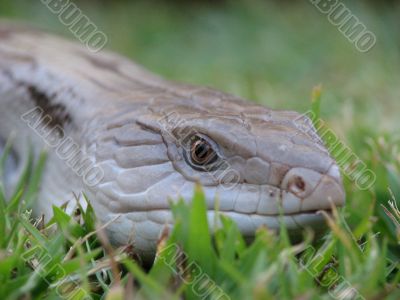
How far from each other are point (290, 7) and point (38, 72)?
21.0ft

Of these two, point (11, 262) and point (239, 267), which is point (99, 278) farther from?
point (239, 267)

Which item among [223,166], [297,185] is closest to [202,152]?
[223,166]

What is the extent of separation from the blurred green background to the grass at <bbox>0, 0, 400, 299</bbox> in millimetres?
21

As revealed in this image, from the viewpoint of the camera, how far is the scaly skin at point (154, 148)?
2045mm

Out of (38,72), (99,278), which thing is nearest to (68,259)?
(99,278)

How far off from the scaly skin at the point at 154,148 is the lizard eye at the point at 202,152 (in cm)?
2

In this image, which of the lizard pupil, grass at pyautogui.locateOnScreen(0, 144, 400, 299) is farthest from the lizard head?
grass at pyautogui.locateOnScreen(0, 144, 400, 299)

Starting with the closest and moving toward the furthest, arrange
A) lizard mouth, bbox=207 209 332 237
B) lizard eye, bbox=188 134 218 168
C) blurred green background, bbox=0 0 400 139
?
lizard mouth, bbox=207 209 332 237, lizard eye, bbox=188 134 218 168, blurred green background, bbox=0 0 400 139

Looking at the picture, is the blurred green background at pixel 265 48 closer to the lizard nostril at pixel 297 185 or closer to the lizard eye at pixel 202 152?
the lizard eye at pixel 202 152

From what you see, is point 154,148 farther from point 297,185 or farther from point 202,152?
point 297,185

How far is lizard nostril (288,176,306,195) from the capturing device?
200 centimetres

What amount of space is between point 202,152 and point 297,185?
37 centimetres

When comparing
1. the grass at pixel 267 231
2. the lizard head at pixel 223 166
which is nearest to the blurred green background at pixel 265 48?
the grass at pixel 267 231

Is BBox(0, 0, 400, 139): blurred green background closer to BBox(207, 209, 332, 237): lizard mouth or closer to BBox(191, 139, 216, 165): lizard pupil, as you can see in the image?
BBox(191, 139, 216, 165): lizard pupil
